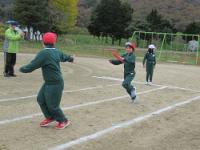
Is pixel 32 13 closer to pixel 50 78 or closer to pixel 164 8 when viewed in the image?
pixel 50 78

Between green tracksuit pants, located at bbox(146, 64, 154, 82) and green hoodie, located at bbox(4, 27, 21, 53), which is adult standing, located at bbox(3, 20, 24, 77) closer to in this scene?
green hoodie, located at bbox(4, 27, 21, 53)

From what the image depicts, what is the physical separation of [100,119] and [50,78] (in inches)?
Result: 67.1

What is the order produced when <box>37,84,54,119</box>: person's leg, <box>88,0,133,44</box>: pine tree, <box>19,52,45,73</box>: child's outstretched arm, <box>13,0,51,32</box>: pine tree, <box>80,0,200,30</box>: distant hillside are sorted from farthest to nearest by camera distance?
<box>80,0,200,30</box>: distant hillside
<box>88,0,133,44</box>: pine tree
<box>13,0,51,32</box>: pine tree
<box>37,84,54,119</box>: person's leg
<box>19,52,45,73</box>: child's outstretched arm

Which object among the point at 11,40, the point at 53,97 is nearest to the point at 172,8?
the point at 11,40

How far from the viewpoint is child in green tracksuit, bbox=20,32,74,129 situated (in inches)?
329

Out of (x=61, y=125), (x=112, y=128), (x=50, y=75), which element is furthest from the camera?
(x=112, y=128)

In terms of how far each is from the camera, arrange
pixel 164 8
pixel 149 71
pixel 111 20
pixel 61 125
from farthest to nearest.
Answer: pixel 164 8
pixel 111 20
pixel 149 71
pixel 61 125

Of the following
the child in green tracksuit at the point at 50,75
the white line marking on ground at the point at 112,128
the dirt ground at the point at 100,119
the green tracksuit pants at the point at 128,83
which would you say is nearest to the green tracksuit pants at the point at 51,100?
the child in green tracksuit at the point at 50,75

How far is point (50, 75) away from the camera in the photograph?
8.45 meters

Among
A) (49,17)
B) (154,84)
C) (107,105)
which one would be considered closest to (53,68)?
(107,105)

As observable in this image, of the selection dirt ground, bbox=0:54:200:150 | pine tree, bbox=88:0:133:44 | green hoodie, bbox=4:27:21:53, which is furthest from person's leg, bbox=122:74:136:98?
pine tree, bbox=88:0:133:44

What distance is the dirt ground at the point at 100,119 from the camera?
25.2 feet

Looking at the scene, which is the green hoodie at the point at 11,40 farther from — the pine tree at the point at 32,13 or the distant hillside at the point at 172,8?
the distant hillside at the point at 172,8

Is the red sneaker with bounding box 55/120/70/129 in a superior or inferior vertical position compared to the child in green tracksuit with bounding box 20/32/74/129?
inferior
